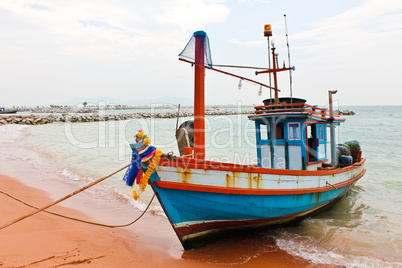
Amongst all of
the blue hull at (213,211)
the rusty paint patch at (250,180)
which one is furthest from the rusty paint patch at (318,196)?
the rusty paint patch at (250,180)

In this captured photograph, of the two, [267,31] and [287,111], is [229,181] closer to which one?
[287,111]

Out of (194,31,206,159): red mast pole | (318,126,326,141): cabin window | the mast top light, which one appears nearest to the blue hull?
(194,31,206,159): red mast pole

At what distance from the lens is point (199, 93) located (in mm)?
6551

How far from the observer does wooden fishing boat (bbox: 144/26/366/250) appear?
5.41m

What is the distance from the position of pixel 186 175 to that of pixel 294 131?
3.95 metres

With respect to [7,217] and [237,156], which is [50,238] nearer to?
[7,217]

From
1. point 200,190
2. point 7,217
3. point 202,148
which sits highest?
point 202,148

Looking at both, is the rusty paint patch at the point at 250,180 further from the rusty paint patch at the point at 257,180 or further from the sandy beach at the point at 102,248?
the sandy beach at the point at 102,248

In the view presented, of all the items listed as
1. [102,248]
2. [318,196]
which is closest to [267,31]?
[318,196]

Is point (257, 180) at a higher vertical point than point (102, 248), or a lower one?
higher

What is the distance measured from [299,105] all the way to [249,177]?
2.99 meters

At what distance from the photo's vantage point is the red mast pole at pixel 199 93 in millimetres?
6328

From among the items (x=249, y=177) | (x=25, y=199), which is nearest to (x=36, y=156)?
(x=25, y=199)

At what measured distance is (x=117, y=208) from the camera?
27.7 feet
